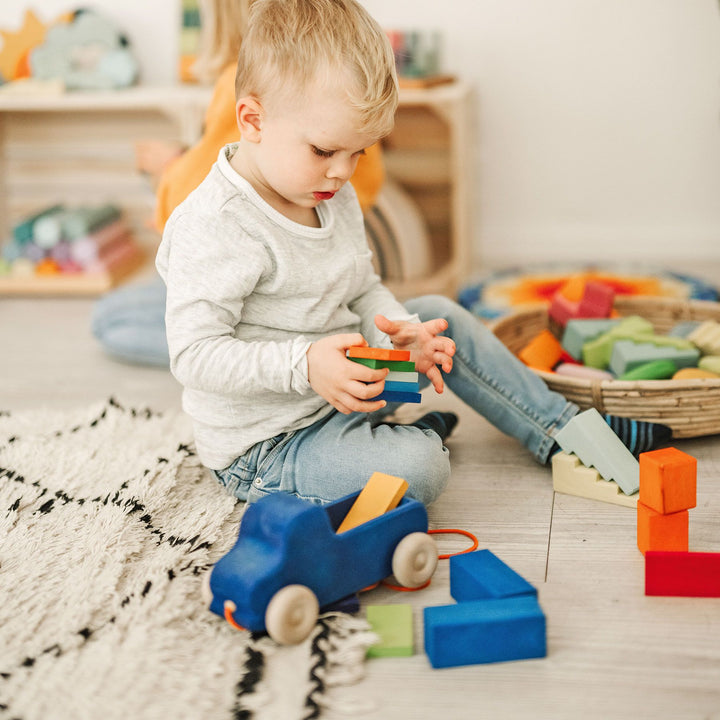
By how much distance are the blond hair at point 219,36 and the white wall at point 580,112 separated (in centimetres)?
42

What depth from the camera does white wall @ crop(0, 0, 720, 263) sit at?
2.24 meters

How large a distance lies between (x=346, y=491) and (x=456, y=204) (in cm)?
124

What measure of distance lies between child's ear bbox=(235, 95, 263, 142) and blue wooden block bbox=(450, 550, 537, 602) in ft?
1.61

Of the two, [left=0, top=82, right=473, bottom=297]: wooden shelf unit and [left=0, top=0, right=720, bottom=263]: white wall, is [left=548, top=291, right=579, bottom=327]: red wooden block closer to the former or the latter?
[left=0, top=82, right=473, bottom=297]: wooden shelf unit

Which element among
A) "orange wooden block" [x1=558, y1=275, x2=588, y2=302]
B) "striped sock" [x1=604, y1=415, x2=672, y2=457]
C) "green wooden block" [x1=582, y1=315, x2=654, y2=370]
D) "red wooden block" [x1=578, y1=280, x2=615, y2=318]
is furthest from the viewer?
"orange wooden block" [x1=558, y1=275, x2=588, y2=302]

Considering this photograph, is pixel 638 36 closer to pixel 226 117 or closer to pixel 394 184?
pixel 394 184

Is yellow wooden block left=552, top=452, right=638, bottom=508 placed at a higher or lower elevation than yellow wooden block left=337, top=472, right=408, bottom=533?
lower

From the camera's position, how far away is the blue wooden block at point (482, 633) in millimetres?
798

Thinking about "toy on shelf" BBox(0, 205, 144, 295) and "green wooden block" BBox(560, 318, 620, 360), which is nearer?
"green wooden block" BBox(560, 318, 620, 360)

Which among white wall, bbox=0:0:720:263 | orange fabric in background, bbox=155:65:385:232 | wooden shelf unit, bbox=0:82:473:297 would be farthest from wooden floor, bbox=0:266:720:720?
white wall, bbox=0:0:720:263

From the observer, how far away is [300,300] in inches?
41.8

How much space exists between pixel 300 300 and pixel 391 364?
0.16 metres

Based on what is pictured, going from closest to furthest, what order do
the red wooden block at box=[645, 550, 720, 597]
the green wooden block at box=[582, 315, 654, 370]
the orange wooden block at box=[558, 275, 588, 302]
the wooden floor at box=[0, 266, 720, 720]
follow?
the wooden floor at box=[0, 266, 720, 720] → the red wooden block at box=[645, 550, 720, 597] → the green wooden block at box=[582, 315, 654, 370] → the orange wooden block at box=[558, 275, 588, 302]

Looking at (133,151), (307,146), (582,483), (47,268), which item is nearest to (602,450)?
(582,483)
